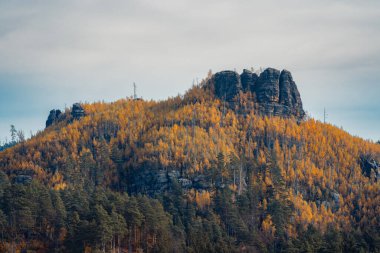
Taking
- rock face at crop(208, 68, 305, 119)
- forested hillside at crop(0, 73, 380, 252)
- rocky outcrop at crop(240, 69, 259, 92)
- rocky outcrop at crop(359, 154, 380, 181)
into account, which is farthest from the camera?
rocky outcrop at crop(240, 69, 259, 92)

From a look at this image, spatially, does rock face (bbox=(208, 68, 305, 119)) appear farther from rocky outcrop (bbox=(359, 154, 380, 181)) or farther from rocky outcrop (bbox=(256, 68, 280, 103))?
rocky outcrop (bbox=(359, 154, 380, 181))

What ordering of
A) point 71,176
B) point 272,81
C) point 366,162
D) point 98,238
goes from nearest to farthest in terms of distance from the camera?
point 98,238 → point 71,176 → point 366,162 → point 272,81

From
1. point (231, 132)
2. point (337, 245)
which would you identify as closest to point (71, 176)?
point (231, 132)

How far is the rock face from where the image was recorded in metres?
190

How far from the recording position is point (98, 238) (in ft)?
326

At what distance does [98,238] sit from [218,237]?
96.6 ft

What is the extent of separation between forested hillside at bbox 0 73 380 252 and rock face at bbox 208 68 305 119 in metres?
3.79

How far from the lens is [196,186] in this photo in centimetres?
14750

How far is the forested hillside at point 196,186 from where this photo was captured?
108 m

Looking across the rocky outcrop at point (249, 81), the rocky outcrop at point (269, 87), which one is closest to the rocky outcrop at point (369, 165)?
the rocky outcrop at point (269, 87)

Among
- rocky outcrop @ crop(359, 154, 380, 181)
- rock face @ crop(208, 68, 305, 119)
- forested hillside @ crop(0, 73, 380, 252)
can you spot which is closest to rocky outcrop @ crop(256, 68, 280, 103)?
rock face @ crop(208, 68, 305, 119)

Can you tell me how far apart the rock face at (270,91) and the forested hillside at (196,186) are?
379cm

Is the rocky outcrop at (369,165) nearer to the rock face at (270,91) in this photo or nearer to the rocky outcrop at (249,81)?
the rock face at (270,91)

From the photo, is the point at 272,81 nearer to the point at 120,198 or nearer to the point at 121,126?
the point at 121,126
